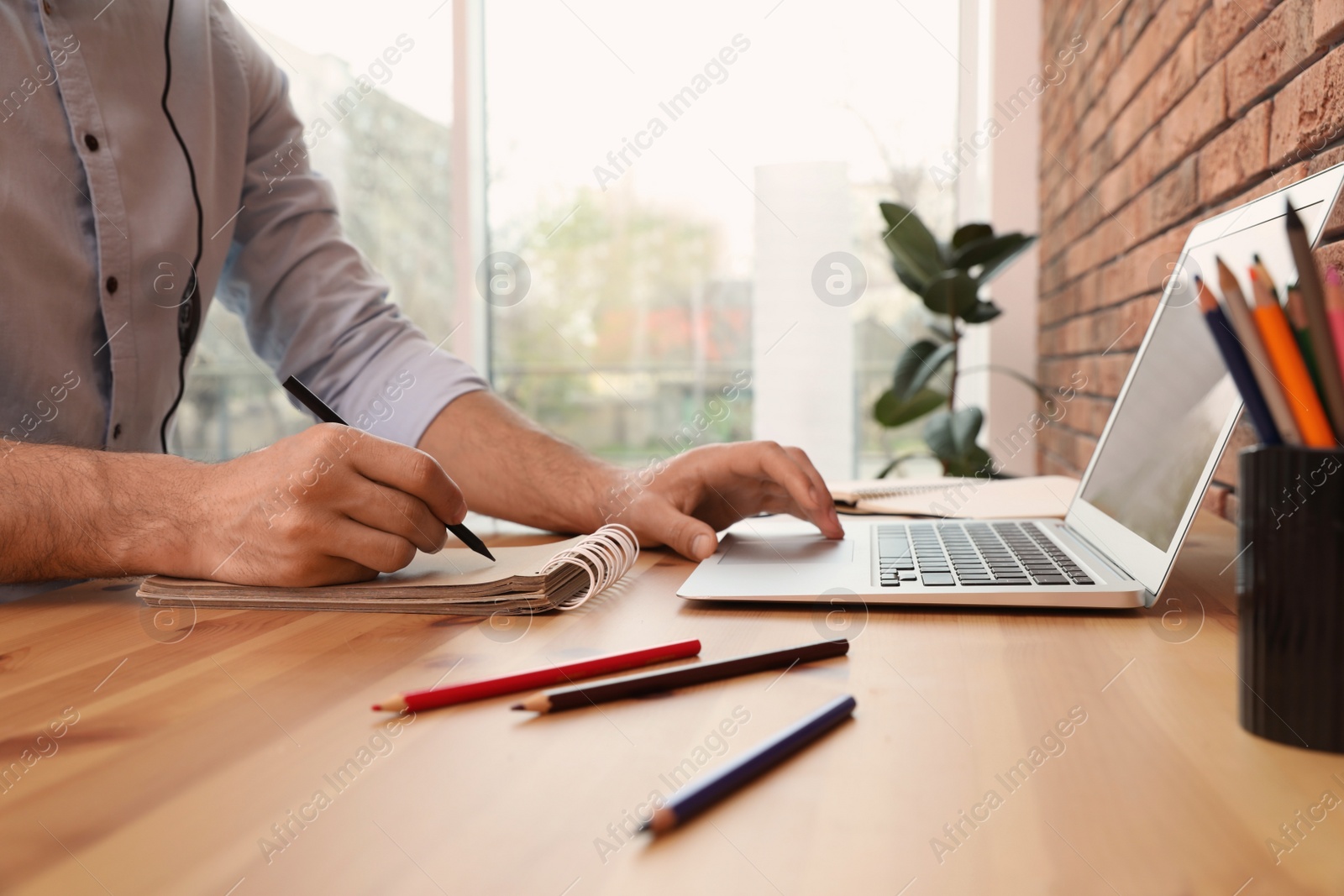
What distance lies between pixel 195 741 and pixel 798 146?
2.87 m

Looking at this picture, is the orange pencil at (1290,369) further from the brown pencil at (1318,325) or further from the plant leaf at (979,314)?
the plant leaf at (979,314)

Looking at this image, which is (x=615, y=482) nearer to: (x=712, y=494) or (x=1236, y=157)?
(x=712, y=494)

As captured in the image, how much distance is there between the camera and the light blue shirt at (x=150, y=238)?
3.07 ft

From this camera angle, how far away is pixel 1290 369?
0.36 meters

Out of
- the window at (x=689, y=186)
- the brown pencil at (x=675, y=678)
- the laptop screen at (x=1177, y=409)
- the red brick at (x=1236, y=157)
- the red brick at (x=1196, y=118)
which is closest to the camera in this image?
the brown pencil at (x=675, y=678)

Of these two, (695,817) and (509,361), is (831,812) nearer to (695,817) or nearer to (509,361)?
(695,817)

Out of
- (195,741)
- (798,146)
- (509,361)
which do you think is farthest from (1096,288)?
(509,361)

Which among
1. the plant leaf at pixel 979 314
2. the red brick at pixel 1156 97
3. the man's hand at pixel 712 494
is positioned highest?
the red brick at pixel 1156 97

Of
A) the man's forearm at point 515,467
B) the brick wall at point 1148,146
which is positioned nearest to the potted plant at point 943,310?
the brick wall at point 1148,146

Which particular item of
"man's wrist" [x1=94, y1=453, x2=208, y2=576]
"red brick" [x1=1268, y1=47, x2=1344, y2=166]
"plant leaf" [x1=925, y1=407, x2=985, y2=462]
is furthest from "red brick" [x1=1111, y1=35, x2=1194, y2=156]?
"man's wrist" [x1=94, y1=453, x2=208, y2=576]

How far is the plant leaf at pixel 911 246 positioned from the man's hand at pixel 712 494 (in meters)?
1.52

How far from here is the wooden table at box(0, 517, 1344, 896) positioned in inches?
11.4

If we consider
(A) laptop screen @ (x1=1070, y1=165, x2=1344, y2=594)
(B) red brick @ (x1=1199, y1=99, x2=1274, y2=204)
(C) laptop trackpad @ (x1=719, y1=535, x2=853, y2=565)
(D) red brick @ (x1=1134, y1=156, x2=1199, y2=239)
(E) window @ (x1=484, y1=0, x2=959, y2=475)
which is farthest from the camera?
(E) window @ (x1=484, y1=0, x2=959, y2=475)

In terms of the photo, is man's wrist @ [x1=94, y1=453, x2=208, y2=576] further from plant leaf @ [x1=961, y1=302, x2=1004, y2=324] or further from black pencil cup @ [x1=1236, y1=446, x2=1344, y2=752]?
plant leaf @ [x1=961, y1=302, x2=1004, y2=324]
